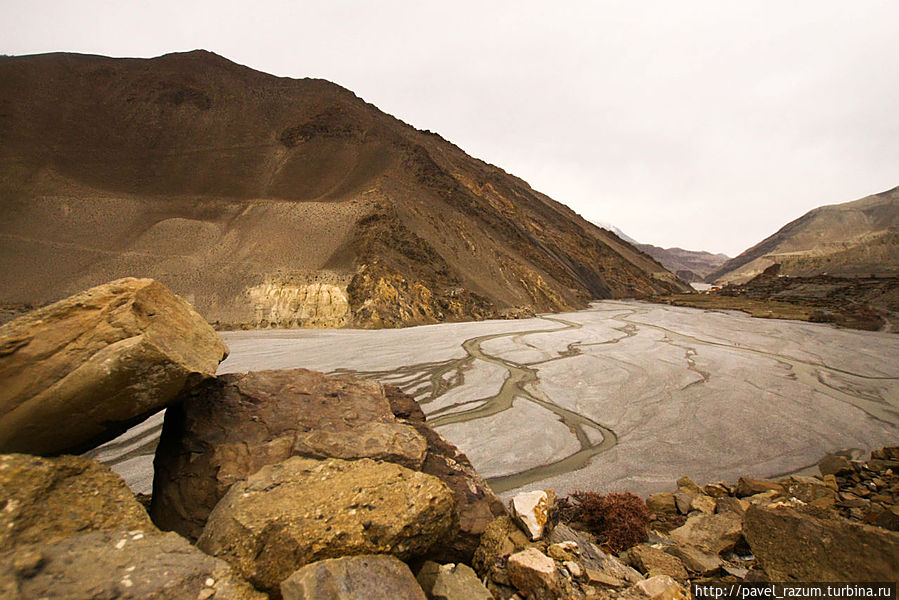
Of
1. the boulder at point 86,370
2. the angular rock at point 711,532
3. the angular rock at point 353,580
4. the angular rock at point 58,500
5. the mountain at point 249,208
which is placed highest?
the mountain at point 249,208

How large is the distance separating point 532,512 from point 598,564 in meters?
0.48

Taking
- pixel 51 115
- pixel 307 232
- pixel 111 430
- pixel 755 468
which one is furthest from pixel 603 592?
pixel 51 115

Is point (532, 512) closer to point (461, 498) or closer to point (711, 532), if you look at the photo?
point (461, 498)

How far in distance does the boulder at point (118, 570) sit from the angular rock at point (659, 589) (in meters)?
1.98

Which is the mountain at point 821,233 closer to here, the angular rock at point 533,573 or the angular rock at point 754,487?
the angular rock at point 754,487

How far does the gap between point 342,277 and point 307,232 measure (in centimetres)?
561

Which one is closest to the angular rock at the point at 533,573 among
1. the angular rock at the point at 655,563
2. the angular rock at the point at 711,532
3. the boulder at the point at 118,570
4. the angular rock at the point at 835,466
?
the angular rock at the point at 655,563

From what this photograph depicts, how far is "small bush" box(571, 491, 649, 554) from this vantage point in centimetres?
294

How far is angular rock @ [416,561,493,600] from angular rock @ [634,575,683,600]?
86 centimetres

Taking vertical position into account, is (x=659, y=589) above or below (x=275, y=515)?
below

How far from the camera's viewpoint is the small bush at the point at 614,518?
9.64ft

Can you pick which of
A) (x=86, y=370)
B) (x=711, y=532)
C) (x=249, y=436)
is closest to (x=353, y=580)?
(x=249, y=436)

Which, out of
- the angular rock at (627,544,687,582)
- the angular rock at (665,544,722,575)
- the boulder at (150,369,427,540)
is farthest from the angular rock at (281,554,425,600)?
the angular rock at (665,544,722,575)

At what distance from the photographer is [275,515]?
1885 mm
